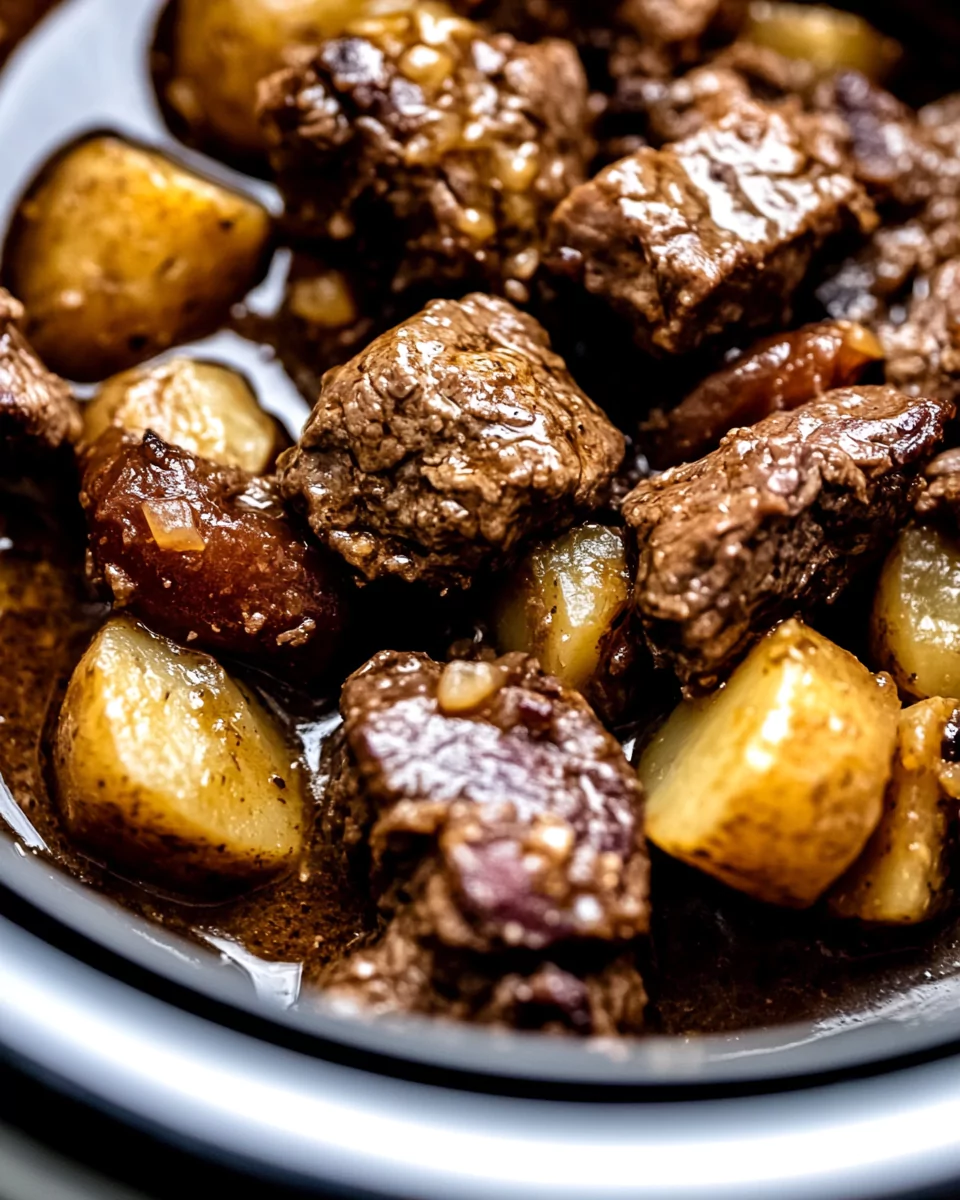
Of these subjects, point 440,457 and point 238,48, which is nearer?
point 440,457

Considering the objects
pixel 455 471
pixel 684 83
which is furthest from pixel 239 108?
pixel 455 471

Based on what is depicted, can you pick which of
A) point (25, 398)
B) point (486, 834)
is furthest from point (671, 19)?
point (486, 834)

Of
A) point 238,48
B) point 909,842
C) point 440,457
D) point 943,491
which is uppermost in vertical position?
point 238,48

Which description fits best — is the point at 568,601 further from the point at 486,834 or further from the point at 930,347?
the point at 930,347

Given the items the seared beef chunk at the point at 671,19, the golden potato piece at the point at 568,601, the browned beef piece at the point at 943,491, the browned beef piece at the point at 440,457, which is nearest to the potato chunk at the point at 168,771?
the browned beef piece at the point at 440,457

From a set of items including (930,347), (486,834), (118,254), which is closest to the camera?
(486,834)

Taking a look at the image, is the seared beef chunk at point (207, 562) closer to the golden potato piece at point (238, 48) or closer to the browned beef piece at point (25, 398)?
the browned beef piece at point (25, 398)
